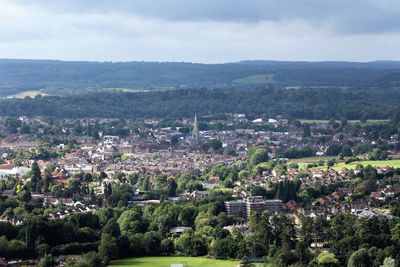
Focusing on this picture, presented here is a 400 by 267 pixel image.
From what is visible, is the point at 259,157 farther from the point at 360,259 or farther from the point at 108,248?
the point at 360,259

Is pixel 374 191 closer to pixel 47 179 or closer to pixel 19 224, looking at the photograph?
pixel 47 179

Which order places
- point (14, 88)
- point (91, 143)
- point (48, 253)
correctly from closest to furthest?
point (48, 253)
point (91, 143)
point (14, 88)

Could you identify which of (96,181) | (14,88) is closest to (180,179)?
(96,181)

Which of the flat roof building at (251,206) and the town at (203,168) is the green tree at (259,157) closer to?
the town at (203,168)

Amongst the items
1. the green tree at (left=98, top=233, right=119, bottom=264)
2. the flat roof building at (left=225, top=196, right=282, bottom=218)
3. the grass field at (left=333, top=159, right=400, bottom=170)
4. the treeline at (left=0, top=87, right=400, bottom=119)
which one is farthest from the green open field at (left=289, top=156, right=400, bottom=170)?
the treeline at (left=0, top=87, right=400, bottom=119)

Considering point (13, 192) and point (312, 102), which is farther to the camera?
point (312, 102)

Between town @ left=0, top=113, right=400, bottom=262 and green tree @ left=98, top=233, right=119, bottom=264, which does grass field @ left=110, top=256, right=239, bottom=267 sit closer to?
green tree @ left=98, top=233, right=119, bottom=264

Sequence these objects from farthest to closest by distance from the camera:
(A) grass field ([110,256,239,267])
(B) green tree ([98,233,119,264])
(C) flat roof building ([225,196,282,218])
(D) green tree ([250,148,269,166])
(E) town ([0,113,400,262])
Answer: (D) green tree ([250,148,269,166]) → (E) town ([0,113,400,262]) → (C) flat roof building ([225,196,282,218]) → (B) green tree ([98,233,119,264]) → (A) grass field ([110,256,239,267])
